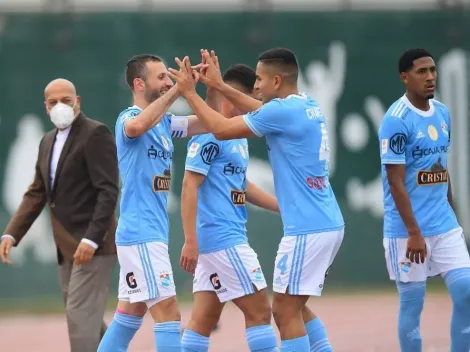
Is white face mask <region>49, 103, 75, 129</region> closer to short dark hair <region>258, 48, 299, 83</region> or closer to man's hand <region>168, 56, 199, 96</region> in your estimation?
man's hand <region>168, 56, 199, 96</region>

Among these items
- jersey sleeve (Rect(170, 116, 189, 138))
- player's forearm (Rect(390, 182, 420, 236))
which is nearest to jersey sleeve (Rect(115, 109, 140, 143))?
jersey sleeve (Rect(170, 116, 189, 138))

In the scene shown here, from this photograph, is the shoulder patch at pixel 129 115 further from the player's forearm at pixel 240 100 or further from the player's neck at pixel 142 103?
the player's forearm at pixel 240 100

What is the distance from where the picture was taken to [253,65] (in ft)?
55.2

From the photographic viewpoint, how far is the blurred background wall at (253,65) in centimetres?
1634

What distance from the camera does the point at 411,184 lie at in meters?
9.78

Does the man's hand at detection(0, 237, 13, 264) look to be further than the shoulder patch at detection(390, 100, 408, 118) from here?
Yes

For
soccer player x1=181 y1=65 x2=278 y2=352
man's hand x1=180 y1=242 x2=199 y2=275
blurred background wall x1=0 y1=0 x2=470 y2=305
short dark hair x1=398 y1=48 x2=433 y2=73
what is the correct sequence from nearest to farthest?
1. man's hand x1=180 y1=242 x2=199 y2=275
2. soccer player x1=181 y1=65 x2=278 y2=352
3. short dark hair x1=398 y1=48 x2=433 y2=73
4. blurred background wall x1=0 y1=0 x2=470 y2=305

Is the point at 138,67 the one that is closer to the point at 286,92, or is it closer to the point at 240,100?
the point at 240,100

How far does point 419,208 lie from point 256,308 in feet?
5.14

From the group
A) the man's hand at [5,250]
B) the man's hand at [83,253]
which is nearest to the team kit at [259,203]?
the man's hand at [83,253]

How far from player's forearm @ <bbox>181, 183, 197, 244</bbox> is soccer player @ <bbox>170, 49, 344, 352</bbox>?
79 cm

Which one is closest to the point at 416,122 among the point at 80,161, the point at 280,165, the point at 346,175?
the point at 280,165

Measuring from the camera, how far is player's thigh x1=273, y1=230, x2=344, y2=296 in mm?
8617

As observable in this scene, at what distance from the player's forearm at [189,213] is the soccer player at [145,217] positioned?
0.79 ft
